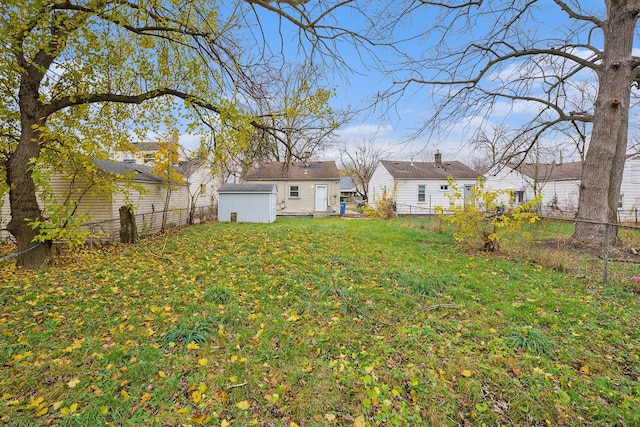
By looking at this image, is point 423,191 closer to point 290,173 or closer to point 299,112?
point 290,173

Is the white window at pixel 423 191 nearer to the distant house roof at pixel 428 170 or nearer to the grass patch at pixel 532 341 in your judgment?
the distant house roof at pixel 428 170

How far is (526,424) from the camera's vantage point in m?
2.38

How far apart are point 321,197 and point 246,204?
6.41 m

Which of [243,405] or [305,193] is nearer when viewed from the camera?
[243,405]

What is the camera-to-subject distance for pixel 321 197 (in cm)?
2164

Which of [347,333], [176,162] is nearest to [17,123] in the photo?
[176,162]

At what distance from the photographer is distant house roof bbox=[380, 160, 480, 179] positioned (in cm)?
2303

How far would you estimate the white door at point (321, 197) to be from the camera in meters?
21.6

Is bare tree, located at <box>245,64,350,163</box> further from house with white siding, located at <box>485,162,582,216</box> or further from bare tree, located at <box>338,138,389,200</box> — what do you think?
bare tree, located at <box>338,138,389,200</box>

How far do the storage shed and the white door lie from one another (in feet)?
16.6

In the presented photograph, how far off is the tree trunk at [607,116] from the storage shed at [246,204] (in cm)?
1342

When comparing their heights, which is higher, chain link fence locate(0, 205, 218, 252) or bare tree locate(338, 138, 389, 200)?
bare tree locate(338, 138, 389, 200)

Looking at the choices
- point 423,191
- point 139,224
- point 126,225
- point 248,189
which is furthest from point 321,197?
point 126,225

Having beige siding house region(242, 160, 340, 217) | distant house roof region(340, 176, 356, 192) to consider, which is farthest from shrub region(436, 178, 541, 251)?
distant house roof region(340, 176, 356, 192)
